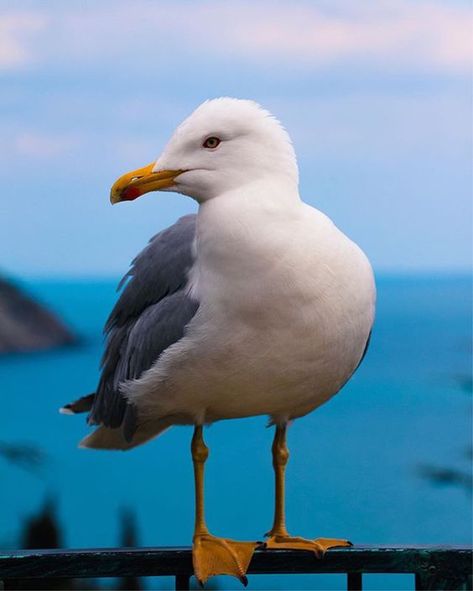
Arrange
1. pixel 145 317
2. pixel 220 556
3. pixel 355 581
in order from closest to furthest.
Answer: pixel 355 581 → pixel 220 556 → pixel 145 317

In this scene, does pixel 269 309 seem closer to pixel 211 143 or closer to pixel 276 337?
pixel 276 337

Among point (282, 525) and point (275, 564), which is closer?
point (275, 564)

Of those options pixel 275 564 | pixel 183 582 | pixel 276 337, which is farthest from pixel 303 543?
pixel 276 337

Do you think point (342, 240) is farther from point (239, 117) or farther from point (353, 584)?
point (353, 584)

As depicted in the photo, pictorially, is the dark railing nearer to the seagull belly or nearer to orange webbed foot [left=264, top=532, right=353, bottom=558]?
orange webbed foot [left=264, top=532, right=353, bottom=558]

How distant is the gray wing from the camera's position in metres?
1.54

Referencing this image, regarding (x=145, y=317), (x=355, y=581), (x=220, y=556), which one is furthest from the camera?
(x=145, y=317)

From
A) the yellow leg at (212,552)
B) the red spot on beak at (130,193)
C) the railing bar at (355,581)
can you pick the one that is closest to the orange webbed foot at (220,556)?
the yellow leg at (212,552)

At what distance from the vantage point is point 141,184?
1.46 metres

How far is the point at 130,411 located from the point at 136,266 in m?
0.22

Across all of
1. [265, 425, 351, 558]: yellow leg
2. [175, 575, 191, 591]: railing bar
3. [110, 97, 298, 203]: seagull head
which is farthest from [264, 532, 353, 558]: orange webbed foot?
[110, 97, 298, 203]: seagull head

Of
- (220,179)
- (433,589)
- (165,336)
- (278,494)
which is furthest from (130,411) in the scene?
(433,589)

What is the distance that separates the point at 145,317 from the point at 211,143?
0.30 meters

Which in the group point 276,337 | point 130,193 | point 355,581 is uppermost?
point 130,193
